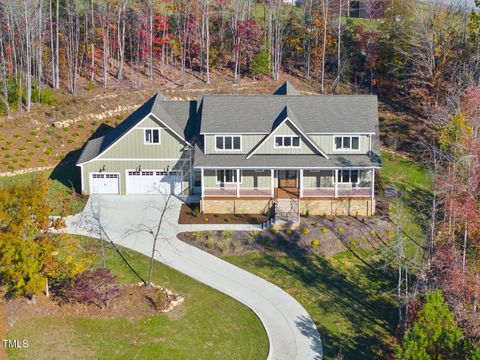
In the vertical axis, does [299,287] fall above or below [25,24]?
below

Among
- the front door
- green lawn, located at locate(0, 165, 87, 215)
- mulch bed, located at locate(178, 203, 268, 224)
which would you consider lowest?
mulch bed, located at locate(178, 203, 268, 224)

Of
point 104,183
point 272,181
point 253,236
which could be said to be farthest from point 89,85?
point 253,236

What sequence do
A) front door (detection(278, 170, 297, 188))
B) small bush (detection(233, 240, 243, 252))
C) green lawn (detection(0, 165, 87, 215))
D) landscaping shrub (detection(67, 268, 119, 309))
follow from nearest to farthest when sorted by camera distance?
landscaping shrub (detection(67, 268, 119, 309))
small bush (detection(233, 240, 243, 252))
green lawn (detection(0, 165, 87, 215))
front door (detection(278, 170, 297, 188))

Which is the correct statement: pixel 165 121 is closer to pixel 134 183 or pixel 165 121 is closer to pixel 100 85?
pixel 134 183

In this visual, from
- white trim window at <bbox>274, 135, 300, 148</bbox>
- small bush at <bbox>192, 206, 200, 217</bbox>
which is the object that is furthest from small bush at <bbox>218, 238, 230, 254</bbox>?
white trim window at <bbox>274, 135, 300, 148</bbox>

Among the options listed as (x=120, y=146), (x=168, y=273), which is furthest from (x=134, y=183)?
(x=168, y=273)

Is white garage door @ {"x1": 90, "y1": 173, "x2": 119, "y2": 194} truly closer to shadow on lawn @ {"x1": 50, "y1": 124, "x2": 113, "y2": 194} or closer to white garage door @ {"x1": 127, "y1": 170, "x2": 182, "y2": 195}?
white garage door @ {"x1": 127, "y1": 170, "x2": 182, "y2": 195}
